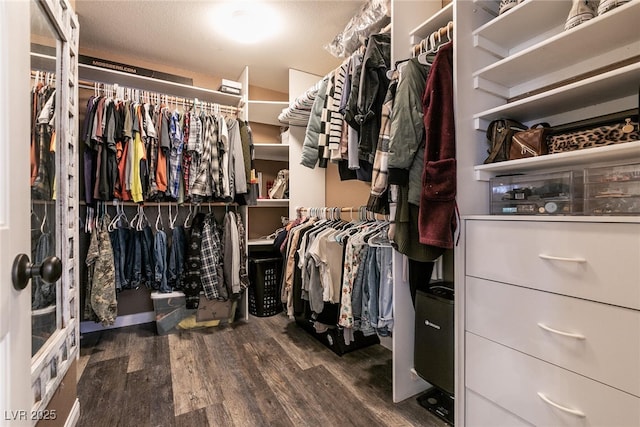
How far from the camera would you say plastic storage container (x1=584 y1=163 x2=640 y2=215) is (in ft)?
2.98

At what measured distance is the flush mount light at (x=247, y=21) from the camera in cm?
197

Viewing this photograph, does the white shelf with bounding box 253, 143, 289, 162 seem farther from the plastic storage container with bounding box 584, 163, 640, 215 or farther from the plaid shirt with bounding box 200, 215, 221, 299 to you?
the plastic storage container with bounding box 584, 163, 640, 215

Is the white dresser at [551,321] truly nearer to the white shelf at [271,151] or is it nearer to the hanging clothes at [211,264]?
the hanging clothes at [211,264]

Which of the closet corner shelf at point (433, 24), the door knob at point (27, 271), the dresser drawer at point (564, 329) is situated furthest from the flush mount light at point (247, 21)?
the dresser drawer at point (564, 329)

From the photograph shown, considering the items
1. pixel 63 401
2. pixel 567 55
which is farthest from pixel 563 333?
pixel 63 401

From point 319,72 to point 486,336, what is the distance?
269cm

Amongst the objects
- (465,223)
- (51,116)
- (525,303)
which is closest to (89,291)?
(51,116)

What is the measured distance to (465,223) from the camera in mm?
1245

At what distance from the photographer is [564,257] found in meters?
0.94

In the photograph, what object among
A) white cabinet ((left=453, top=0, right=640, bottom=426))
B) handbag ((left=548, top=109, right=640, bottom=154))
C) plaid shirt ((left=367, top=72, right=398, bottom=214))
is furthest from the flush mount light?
handbag ((left=548, top=109, right=640, bottom=154))

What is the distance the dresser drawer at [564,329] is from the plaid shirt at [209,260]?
1972 millimetres

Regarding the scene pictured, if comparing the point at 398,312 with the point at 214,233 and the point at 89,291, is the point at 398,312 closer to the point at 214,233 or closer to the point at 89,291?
the point at 214,233

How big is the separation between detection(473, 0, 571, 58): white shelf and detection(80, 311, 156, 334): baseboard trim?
3.11 m

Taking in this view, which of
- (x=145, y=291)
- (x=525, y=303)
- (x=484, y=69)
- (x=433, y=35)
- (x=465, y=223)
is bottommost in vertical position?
(x=145, y=291)
